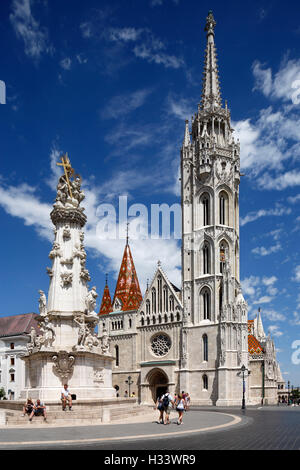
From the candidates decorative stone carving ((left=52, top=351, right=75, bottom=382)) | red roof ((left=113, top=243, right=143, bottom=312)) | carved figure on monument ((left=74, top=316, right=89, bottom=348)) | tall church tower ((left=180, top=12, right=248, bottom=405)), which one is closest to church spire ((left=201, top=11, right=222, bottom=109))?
tall church tower ((left=180, top=12, right=248, bottom=405))

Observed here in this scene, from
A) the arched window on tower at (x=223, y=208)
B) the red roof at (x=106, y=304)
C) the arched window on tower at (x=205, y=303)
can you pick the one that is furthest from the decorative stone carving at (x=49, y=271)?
the red roof at (x=106, y=304)

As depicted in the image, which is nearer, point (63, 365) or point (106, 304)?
point (63, 365)

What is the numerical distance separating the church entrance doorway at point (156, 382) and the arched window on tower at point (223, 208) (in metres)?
18.7

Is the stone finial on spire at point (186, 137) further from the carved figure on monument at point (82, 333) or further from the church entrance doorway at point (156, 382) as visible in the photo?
the carved figure on monument at point (82, 333)

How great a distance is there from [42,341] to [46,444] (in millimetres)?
10618

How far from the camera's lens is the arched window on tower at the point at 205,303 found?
53312 millimetres

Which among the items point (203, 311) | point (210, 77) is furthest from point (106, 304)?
point (210, 77)

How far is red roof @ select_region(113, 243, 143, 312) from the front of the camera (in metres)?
61.9

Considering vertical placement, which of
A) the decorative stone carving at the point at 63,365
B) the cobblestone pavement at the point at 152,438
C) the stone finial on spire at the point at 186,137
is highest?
the stone finial on spire at the point at 186,137

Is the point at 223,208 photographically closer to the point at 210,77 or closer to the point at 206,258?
the point at 206,258

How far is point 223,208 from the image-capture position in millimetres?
57125

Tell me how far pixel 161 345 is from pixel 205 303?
7337 millimetres

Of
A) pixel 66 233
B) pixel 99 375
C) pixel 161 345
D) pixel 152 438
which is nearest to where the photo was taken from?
pixel 152 438

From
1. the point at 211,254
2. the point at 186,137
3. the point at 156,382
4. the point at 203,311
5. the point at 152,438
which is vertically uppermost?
the point at 186,137
